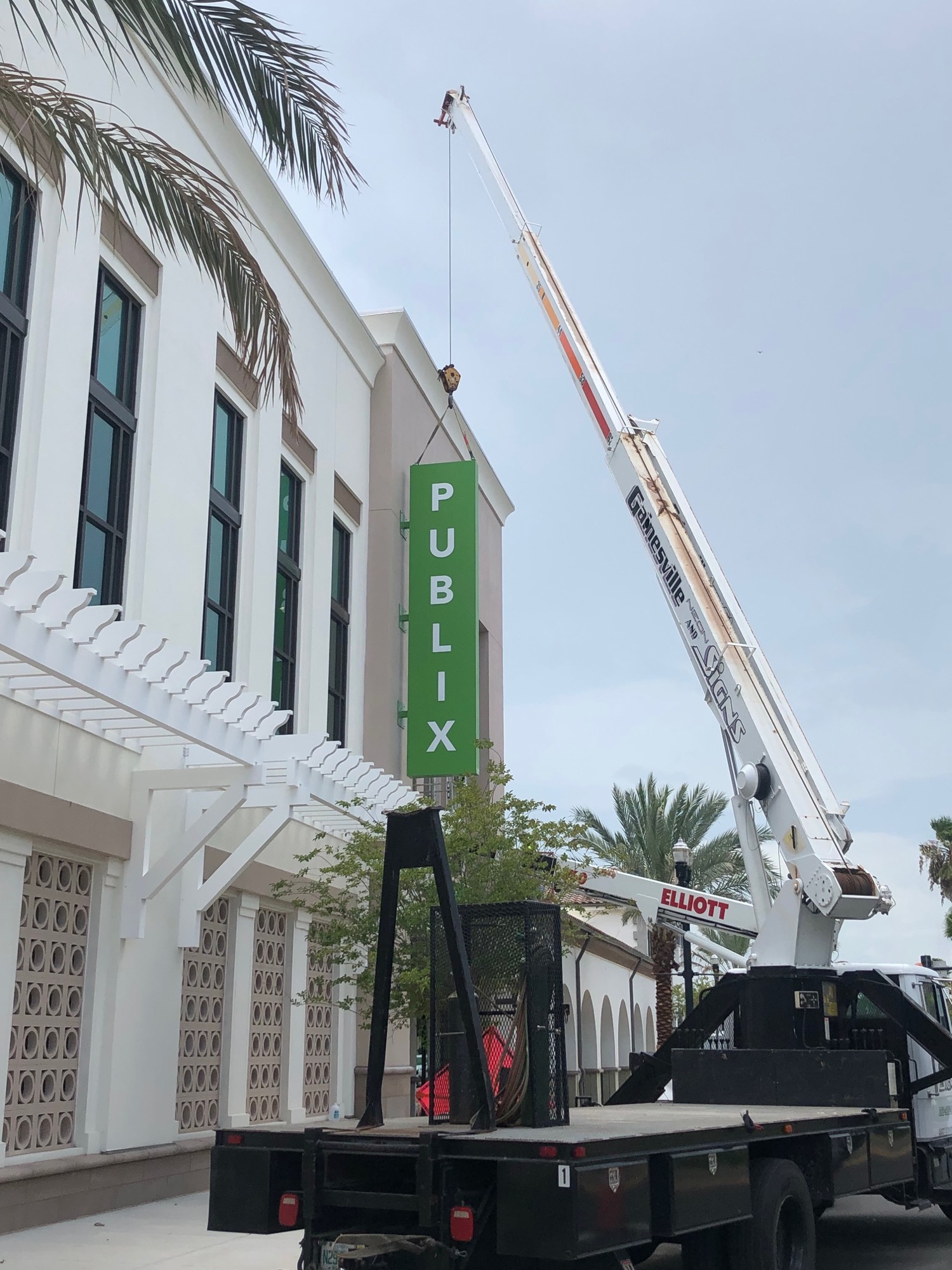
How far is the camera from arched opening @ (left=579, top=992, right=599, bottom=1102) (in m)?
33.1

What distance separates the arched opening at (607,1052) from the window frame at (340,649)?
16598mm

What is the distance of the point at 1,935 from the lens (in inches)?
472

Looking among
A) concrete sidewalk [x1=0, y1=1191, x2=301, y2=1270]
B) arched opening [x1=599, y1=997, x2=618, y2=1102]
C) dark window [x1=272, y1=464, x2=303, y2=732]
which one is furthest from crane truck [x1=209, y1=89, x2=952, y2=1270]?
arched opening [x1=599, y1=997, x2=618, y2=1102]

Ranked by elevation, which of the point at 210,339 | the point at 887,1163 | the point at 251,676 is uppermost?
the point at 210,339

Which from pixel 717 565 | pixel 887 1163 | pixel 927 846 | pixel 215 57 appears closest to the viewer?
pixel 215 57

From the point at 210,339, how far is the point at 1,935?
9039mm

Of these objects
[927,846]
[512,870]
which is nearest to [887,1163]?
[512,870]

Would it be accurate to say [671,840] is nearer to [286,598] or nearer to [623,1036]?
[623,1036]

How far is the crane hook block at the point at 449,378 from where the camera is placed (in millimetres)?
26734

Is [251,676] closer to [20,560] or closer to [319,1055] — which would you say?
[319,1055]

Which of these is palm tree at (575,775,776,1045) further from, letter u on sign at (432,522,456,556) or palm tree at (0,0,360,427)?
palm tree at (0,0,360,427)

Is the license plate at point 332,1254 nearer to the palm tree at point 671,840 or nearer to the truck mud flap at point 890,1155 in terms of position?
the truck mud flap at point 890,1155

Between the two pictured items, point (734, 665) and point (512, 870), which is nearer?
point (734, 665)

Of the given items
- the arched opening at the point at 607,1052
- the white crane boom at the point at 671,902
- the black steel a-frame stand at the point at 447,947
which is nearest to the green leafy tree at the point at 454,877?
the white crane boom at the point at 671,902
